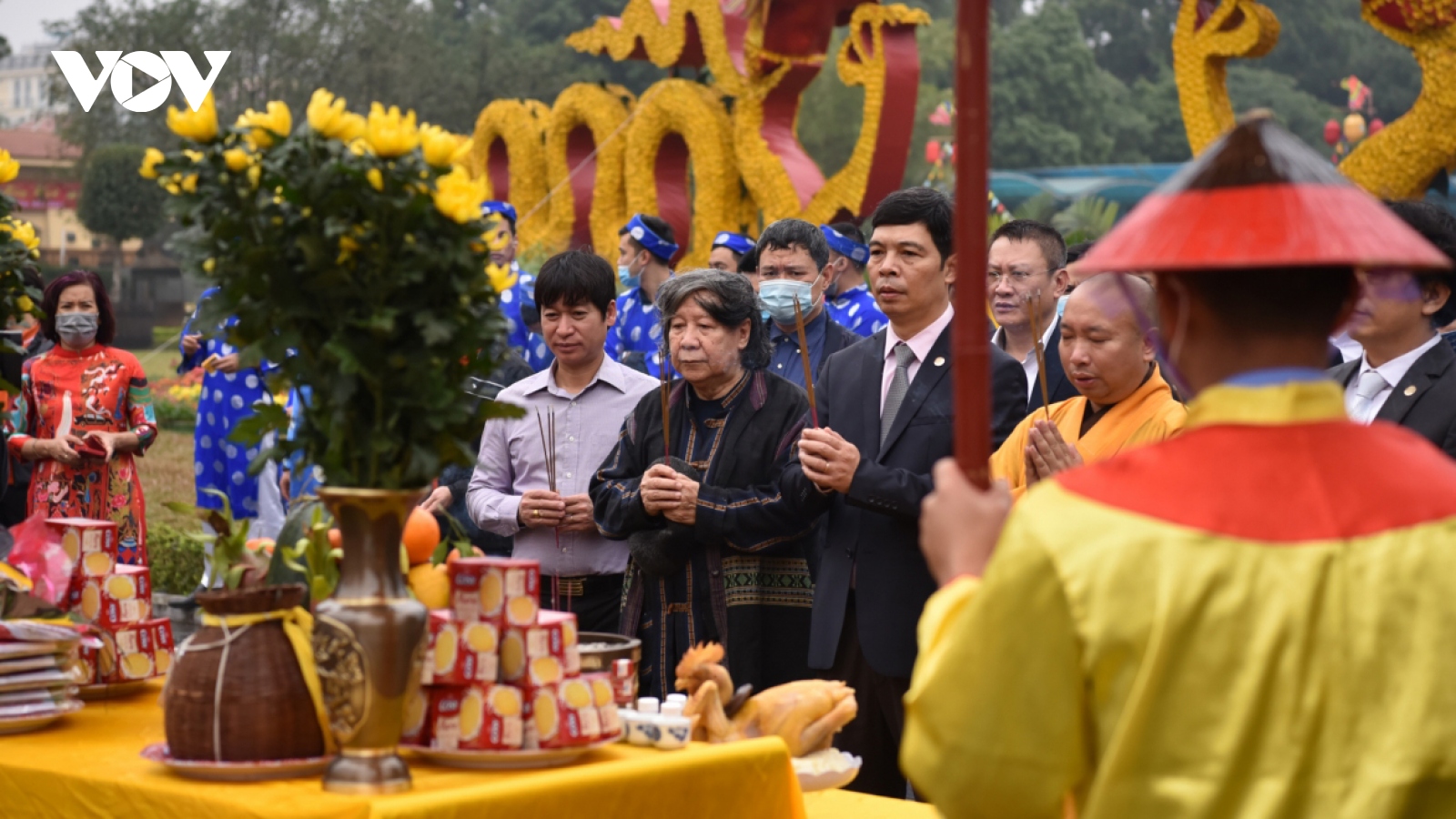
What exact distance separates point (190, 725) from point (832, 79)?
43.6 metres

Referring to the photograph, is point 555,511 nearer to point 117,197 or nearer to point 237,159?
point 237,159

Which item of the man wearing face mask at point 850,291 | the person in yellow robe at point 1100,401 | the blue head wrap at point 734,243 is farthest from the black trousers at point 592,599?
the blue head wrap at point 734,243

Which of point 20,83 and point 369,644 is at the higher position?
point 20,83

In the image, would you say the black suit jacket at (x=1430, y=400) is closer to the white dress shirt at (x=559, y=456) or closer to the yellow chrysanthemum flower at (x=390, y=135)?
the white dress shirt at (x=559, y=456)

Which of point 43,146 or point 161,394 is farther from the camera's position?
point 43,146

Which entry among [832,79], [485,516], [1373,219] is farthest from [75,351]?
[832,79]

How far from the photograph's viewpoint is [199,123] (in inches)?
91.4

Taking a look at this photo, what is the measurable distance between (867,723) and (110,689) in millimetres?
1888

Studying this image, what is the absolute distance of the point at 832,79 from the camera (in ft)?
147

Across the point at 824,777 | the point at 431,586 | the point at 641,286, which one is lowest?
the point at 824,777

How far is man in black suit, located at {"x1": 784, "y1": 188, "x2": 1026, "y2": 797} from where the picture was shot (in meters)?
3.94

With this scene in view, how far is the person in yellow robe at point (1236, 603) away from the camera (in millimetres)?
1599

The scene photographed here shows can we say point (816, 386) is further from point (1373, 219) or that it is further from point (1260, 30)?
point (1260, 30)

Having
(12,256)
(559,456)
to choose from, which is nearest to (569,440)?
(559,456)
